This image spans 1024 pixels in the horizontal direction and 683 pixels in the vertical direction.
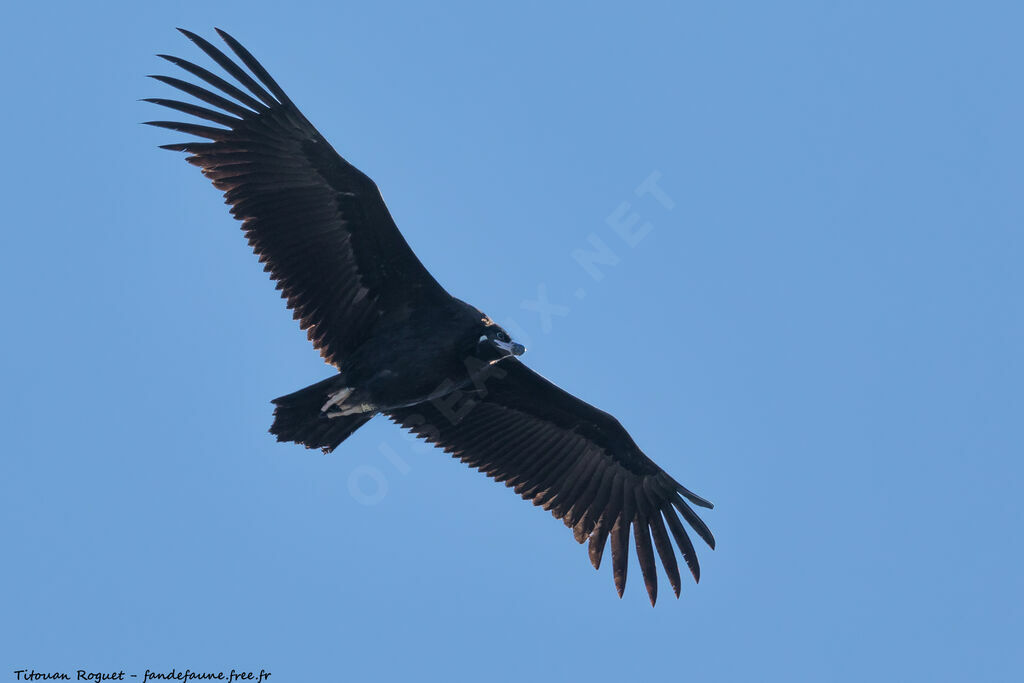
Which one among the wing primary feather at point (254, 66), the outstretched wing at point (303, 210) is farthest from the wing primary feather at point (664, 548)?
the wing primary feather at point (254, 66)

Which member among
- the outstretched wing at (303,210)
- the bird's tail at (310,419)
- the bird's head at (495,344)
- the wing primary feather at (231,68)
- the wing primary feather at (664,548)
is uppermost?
the wing primary feather at (231,68)

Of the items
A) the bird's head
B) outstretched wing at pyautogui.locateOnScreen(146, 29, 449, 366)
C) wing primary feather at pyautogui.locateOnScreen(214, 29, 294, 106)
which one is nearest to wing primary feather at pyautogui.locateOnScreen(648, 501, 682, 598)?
the bird's head

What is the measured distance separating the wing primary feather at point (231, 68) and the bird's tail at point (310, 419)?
325cm

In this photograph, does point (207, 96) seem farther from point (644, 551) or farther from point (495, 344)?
point (644, 551)

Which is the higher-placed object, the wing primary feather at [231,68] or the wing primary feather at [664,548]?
the wing primary feather at [231,68]

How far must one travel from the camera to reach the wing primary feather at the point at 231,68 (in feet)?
42.5

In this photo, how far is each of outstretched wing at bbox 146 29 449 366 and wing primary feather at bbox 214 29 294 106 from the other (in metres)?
0.01

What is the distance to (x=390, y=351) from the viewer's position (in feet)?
47.6

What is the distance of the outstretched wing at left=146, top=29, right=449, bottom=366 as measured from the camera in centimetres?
1363

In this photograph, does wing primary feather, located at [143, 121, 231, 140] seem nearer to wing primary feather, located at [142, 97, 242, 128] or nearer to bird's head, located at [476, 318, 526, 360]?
wing primary feather, located at [142, 97, 242, 128]

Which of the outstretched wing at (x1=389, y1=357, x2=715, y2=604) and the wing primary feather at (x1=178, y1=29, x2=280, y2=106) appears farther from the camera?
the outstretched wing at (x1=389, y1=357, x2=715, y2=604)

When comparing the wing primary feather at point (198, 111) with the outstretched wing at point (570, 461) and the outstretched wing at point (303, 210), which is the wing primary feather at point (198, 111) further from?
the outstretched wing at point (570, 461)

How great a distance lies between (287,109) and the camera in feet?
44.9

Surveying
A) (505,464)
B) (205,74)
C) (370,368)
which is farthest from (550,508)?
(205,74)
